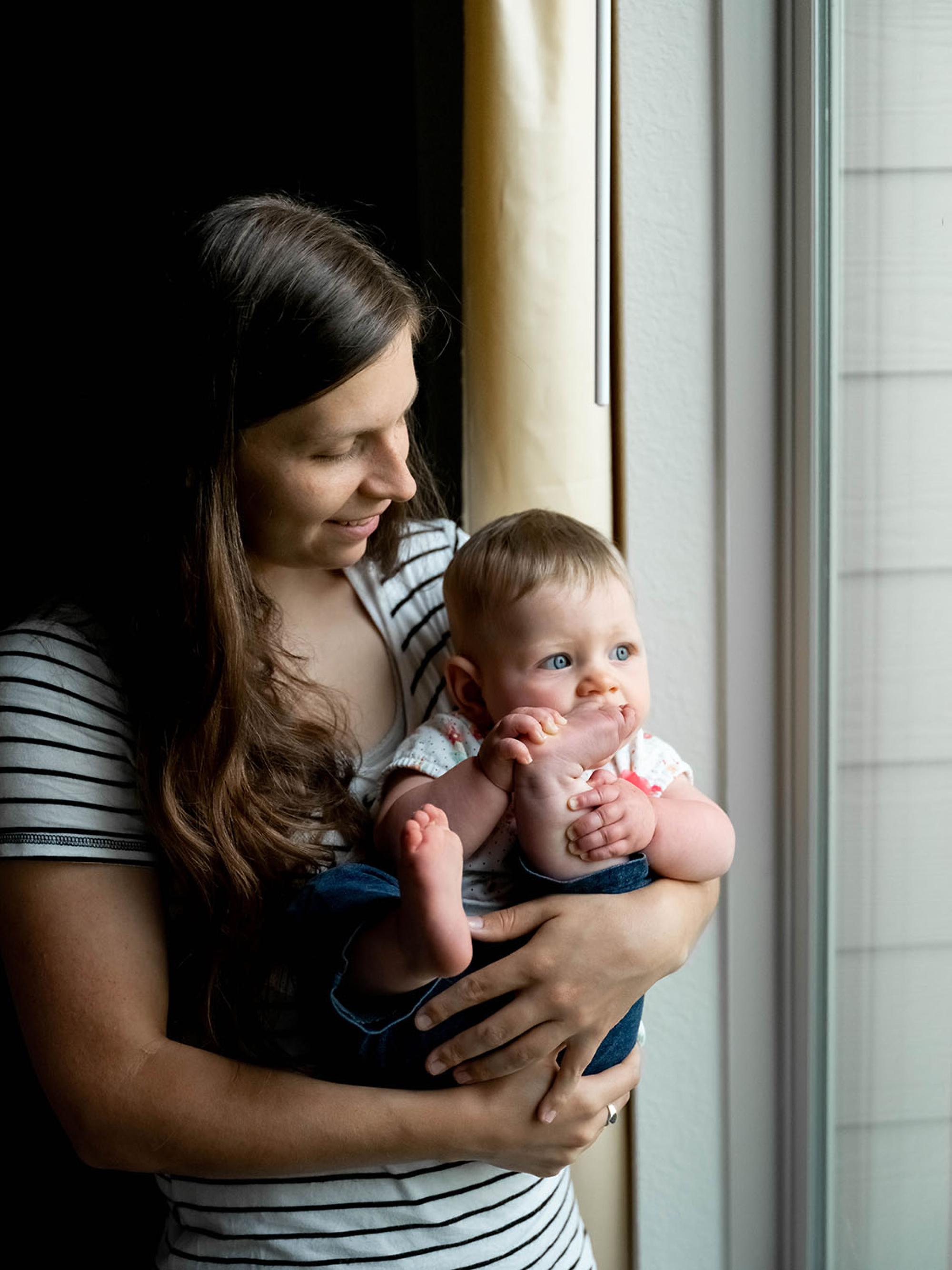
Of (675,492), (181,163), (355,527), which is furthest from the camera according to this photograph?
(181,163)

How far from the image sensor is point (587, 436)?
137 cm

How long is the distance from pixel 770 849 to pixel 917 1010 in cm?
34

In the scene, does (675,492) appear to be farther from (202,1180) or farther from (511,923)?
(202,1180)

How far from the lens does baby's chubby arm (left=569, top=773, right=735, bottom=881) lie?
101 centimetres

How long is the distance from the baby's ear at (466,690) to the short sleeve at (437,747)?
0.05ft

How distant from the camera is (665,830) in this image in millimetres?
1088

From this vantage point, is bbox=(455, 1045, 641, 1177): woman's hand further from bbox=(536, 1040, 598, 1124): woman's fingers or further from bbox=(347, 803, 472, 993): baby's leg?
bbox=(347, 803, 472, 993): baby's leg

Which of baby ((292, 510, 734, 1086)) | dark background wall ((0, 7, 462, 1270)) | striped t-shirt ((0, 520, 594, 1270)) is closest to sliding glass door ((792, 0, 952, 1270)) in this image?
baby ((292, 510, 734, 1086))

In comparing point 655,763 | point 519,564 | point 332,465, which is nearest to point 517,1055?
point 655,763

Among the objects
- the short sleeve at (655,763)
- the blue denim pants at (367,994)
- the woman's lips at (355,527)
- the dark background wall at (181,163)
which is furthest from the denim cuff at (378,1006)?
the dark background wall at (181,163)

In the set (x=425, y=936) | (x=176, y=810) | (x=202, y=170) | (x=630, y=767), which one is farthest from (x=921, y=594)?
(x=202, y=170)

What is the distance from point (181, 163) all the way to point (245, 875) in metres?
1.57

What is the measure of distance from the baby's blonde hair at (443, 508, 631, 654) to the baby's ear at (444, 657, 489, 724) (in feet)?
0.06

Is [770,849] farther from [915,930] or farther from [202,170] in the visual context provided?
[202,170]
